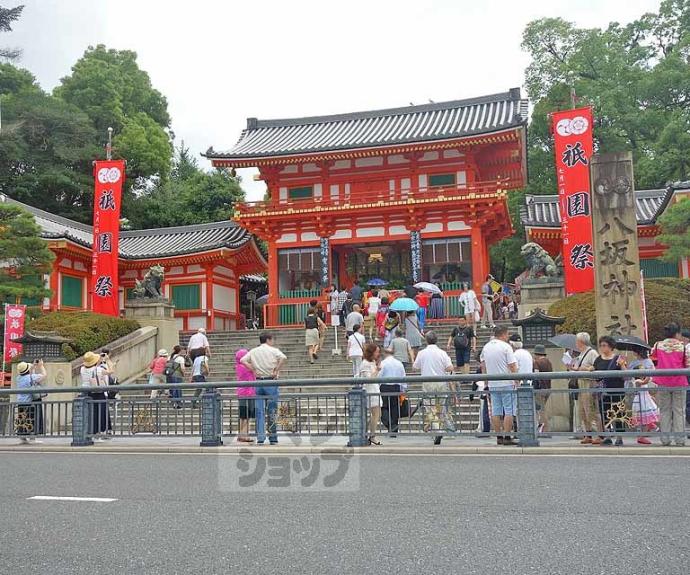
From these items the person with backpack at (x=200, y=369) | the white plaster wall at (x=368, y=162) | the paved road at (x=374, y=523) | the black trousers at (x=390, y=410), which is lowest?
the paved road at (x=374, y=523)

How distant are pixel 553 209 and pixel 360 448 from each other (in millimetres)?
23340

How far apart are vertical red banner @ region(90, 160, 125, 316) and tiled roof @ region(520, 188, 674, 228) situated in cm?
1676

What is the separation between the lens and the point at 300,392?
47.9ft

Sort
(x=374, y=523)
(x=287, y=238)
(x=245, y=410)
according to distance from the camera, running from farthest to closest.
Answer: (x=287, y=238) → (x=245, y=410) → (x=374, y=523)

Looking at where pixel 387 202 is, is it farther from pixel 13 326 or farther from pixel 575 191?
pixel 13 326

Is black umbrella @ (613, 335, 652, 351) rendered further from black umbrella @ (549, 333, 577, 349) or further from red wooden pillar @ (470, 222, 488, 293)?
red wooden pillar @ (470, 222, 488, 293)

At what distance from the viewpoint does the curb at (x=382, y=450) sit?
9.02 m

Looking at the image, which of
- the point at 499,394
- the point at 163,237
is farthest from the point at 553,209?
the point at 499,394

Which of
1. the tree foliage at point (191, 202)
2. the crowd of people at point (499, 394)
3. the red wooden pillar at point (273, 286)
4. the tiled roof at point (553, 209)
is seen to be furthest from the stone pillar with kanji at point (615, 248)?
the tree foliage at point (191, 202)

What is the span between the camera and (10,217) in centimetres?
2056

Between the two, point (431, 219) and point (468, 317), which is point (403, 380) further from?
point (431, 219)

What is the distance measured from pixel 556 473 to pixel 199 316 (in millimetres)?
24886

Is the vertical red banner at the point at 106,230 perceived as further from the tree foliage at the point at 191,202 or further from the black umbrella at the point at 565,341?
the black umbrella at the point at 565,341

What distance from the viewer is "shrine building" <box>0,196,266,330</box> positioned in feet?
93.8
